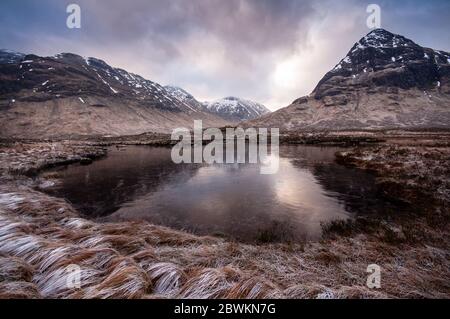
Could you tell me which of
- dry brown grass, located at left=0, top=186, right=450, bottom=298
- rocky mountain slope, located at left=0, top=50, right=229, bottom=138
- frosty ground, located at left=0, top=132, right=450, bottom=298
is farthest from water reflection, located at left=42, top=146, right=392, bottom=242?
rocky mountain slope, located at left=0, top=50, right=229, bottom=138

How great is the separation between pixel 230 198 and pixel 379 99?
180082 mm

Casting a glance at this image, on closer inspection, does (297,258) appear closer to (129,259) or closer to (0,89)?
(129,259)

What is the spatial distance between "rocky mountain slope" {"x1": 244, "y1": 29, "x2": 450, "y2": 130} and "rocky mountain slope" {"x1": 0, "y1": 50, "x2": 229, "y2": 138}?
76.6m

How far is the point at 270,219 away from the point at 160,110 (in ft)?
657

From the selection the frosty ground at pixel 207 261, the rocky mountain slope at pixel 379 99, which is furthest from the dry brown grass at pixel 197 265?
the rocky mountain slope at pixel 379 99

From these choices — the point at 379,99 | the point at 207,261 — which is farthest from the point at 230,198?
the point at 379,99

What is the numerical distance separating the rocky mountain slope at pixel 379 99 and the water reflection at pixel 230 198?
4584 inches

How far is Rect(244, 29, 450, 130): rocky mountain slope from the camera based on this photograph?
5234 inches

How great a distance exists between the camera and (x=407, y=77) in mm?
173125

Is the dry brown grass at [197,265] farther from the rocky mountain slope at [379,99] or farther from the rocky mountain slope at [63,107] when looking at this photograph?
the rocky mountain slope at [379,99]

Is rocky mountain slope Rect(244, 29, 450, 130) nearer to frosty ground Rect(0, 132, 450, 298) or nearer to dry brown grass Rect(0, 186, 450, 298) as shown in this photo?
frosty ground Rect(0, 132, 450, 298)

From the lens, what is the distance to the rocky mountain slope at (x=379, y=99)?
436 ft
